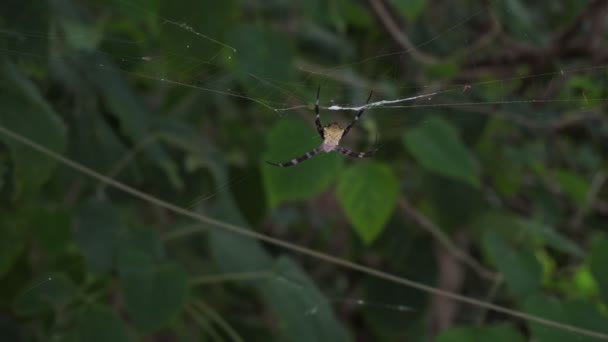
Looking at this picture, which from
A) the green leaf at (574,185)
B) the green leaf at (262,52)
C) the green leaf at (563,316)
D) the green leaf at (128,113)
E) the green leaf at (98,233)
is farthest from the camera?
the green leaf at (574,185)

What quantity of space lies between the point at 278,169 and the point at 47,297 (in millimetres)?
672

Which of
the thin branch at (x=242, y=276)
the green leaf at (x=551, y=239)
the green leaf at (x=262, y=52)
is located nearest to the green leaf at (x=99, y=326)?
the thin branch at (x=242, y=276)

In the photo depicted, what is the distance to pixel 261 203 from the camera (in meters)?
2.24

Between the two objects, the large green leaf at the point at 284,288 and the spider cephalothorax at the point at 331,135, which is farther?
the spider cephalothorax at the point at 331,135

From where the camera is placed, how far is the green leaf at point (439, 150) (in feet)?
5.98

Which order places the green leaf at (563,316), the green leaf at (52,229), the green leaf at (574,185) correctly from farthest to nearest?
1. the green leaf at (574,185)
2. the green leaf at (52,229)
3. the green leaf at (563,316)

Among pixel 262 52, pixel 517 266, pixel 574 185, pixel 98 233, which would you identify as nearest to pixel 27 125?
pixel 98 233

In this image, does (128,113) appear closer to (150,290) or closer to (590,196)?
(150,290)

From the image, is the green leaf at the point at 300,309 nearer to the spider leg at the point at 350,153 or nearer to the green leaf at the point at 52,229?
the spider leg at the point at 350,153

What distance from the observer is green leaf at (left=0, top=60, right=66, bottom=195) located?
1.34 meters

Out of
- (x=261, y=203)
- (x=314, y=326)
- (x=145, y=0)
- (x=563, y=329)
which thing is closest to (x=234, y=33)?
(x=145, y=0)

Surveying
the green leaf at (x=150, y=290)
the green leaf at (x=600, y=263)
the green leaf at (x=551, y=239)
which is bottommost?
the green leaf at (x=150, y=290)

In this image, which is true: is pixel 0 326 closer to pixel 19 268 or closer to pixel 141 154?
pixel 19 268

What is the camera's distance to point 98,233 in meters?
1.63
